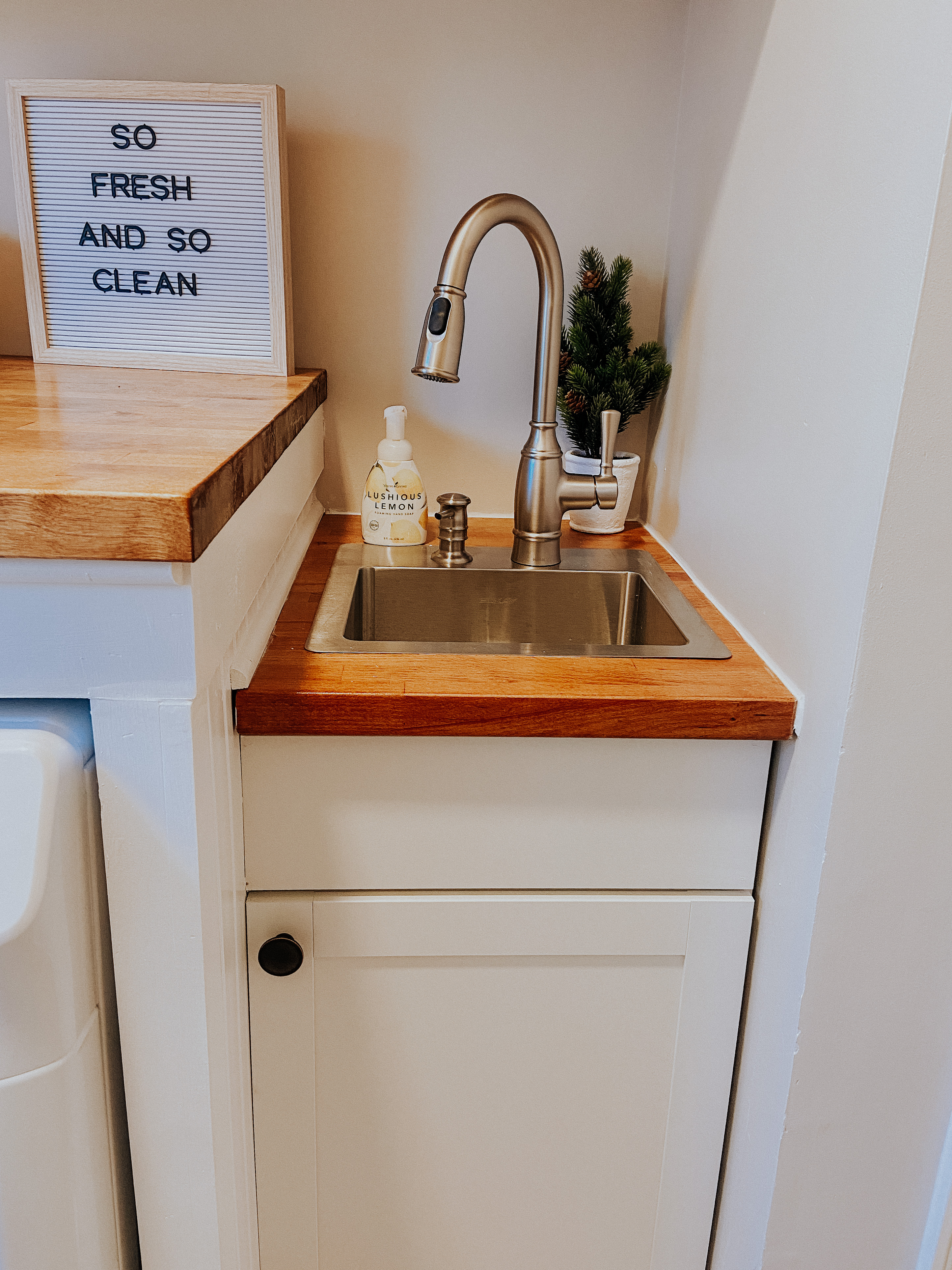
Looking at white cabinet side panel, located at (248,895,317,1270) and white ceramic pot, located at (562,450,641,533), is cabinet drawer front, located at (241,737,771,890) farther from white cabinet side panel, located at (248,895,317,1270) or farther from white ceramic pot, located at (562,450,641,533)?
white ceramic pot, located at (562,450,641,533)

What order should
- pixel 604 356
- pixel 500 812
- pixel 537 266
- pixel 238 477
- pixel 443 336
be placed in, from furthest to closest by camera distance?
pixel 604 356 → pixel 537 266 → pixel 443 336 → pixel 500 812 → pixel 238 477

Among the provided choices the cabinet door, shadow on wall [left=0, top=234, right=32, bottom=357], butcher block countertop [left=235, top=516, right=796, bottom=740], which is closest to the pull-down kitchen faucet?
butcher block countertop [left=235, top=516, right=796, bottom=740]

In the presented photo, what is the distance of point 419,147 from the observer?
1.22m

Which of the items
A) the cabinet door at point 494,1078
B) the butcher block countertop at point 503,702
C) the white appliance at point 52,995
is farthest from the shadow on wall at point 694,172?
the white appliance at point 52,995

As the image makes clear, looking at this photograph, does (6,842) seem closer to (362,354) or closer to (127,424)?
(127,424)

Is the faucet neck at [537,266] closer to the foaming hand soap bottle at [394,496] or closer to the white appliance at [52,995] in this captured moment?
the foaming hand soap bottle at [394,496]

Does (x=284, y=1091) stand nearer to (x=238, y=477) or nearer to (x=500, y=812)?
(x=500, y=812)

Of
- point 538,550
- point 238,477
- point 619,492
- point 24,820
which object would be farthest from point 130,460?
point 619,492

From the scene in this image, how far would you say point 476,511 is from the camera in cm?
137

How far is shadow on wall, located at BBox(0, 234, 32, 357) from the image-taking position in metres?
1.25

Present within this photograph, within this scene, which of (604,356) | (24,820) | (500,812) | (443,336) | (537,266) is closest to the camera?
(24,820)

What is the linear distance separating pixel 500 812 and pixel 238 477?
0.35 m

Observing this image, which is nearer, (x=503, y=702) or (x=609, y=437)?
(x=503, y=702)

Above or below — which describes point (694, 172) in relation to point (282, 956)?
above
